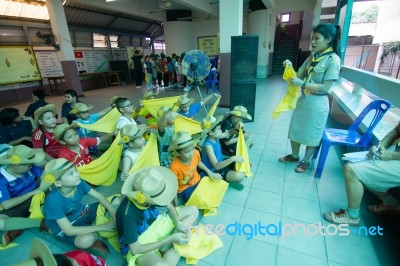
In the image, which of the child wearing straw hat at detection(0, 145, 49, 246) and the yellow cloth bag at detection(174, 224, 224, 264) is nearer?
the yellow cloth bag at detection(174, 224, 224, 264)

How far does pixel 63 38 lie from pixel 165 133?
7052 millimetres

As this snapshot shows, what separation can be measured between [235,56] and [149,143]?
2.92 m

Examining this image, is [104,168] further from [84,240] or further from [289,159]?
[289,159]

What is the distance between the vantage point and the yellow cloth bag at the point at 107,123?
112 inches

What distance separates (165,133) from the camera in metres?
2.55

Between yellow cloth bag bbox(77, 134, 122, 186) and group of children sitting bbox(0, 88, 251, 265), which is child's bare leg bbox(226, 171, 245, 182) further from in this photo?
yellow cloth bag bbox(77, 134, 122, 186)

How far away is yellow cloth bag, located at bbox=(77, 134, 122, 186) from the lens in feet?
7.66

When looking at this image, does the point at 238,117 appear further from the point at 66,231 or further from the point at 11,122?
the point at 11,122

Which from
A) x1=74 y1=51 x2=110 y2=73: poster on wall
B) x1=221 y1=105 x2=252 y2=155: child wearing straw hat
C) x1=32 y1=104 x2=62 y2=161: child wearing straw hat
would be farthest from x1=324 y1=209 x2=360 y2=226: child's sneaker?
x1=74 y1=51 x2=110 y2=73: poster on wall

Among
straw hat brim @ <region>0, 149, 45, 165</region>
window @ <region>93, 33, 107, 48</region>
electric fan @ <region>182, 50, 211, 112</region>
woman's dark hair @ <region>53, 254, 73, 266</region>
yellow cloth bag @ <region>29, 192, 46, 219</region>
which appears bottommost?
yellow cloth bag @ <region>29, 192, 46, 219</region>

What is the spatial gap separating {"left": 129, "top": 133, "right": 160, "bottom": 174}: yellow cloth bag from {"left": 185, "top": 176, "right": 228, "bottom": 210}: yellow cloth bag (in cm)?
57

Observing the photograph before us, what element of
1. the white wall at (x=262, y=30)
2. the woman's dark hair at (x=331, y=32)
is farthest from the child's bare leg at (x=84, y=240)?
the white wall at (x=262, y=30)

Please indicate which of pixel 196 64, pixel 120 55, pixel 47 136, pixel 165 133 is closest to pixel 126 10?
pixel 120 55

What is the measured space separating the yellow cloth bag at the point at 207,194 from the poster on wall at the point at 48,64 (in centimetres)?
998
